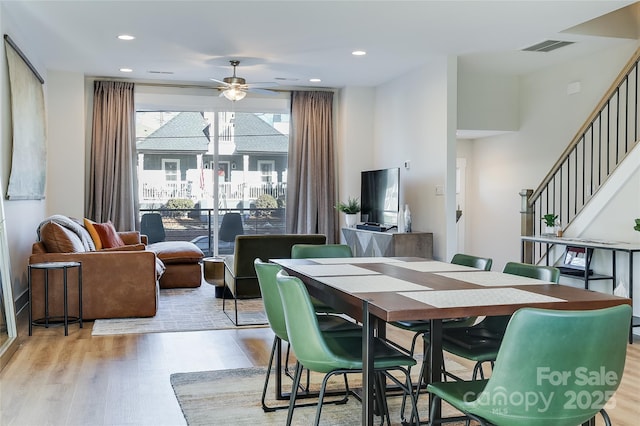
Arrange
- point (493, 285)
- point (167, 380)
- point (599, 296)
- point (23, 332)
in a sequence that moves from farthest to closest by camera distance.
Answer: point (23, 332) → point (167, 380) → point (493, 285) → point (599, 296)

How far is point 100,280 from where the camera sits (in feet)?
18.3

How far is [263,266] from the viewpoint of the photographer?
9.61 feet

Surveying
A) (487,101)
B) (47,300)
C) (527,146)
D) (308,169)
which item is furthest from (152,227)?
(527,146)

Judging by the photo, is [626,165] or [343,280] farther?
[626,165]

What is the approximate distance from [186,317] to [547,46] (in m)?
4.64

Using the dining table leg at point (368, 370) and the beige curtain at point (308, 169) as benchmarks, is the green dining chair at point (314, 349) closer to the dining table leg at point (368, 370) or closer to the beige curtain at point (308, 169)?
the dining table leg at point (368, 370)

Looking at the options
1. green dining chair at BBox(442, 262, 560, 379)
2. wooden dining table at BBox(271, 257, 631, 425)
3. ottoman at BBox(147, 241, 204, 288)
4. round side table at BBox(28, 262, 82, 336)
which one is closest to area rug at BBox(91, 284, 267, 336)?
round side table at BBox(28, 262, 82, 336)

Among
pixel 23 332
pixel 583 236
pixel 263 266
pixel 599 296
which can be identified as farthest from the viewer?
pixel 583 236

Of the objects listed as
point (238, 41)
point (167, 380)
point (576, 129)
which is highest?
point (238, 41)

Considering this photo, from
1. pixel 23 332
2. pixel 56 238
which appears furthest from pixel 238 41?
pixel 23 332

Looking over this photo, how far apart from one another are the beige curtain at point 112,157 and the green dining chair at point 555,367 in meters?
7.24

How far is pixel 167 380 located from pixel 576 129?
5.70 metres

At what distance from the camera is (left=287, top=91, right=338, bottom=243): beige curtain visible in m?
9.08

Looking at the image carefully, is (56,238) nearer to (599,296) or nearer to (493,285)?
(493,285)
